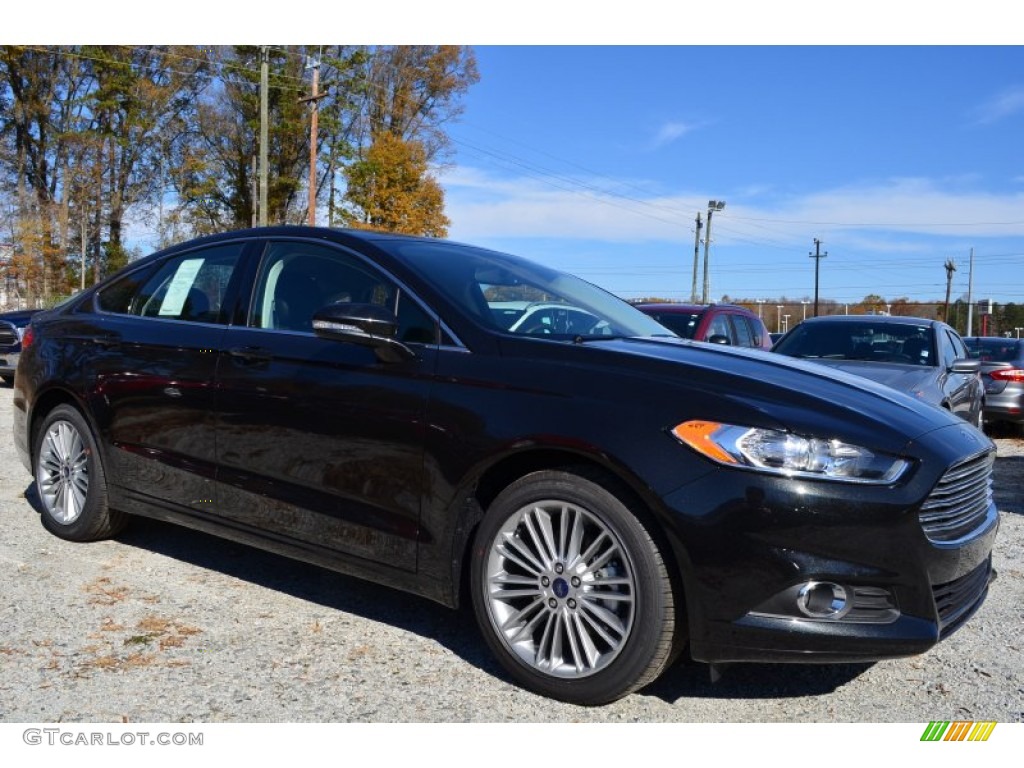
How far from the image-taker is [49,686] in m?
3.02

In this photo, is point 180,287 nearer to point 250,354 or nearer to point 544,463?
point 250,354

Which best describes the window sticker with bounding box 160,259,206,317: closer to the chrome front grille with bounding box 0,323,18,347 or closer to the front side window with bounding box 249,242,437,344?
the front side window with bounding box 249,242,437,344

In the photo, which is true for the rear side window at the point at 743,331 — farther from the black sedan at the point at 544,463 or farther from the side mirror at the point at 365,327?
the side mirror at the point at 365,327

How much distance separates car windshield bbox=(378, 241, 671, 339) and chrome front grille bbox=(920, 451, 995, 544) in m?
1.37

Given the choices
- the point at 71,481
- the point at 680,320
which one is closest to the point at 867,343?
the point at 680,320

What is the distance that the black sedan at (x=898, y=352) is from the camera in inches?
291

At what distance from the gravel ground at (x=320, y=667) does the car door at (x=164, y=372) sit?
20.1 inches

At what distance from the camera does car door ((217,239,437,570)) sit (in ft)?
10.9

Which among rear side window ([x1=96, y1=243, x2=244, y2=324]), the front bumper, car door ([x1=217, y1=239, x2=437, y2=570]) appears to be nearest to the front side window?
car door ([x1=217, y1=239, x2=437, y2=570])

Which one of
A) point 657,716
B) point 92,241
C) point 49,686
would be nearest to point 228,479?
point 49,686

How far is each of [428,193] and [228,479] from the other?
34831 mm

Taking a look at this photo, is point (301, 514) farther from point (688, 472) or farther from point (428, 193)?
point (428, 193)
